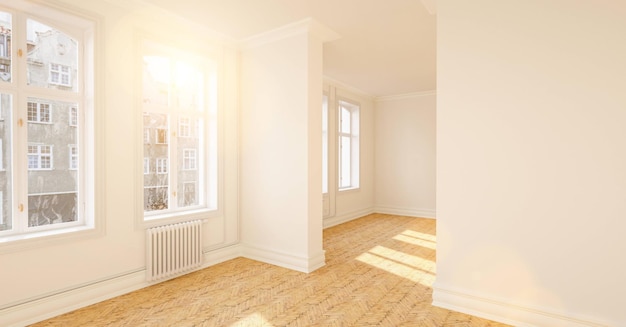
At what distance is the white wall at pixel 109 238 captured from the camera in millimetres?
2979

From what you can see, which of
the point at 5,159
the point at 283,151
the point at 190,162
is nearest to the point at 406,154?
the point at 283,151

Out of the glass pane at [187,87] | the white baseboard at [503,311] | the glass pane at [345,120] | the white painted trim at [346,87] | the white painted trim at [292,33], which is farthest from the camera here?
the glass pane at [345,120]

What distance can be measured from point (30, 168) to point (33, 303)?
4.05ft

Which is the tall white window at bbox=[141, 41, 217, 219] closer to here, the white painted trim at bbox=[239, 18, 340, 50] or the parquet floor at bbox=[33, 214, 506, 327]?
the white painted trim at bbox=[239, 18, 340, 50]

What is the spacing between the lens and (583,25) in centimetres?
270

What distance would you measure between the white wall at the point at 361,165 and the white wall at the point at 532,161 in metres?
4.31

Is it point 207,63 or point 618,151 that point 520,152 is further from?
point 207,63

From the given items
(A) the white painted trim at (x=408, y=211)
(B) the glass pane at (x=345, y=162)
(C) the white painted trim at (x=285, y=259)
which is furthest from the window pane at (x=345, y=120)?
(C) the white painted trim at (x=285, y=259)

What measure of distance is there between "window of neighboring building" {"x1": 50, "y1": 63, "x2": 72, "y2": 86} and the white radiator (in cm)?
179

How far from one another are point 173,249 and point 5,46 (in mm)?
2591

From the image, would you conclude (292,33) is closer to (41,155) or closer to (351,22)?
(351,22)

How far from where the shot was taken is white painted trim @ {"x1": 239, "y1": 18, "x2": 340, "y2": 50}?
4.28m

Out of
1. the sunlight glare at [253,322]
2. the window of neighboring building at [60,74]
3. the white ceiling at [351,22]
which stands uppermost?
the white ceiling at [351,22]

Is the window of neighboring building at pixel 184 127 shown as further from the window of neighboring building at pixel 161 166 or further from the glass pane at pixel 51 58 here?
the glass pane at pixel 51 58
